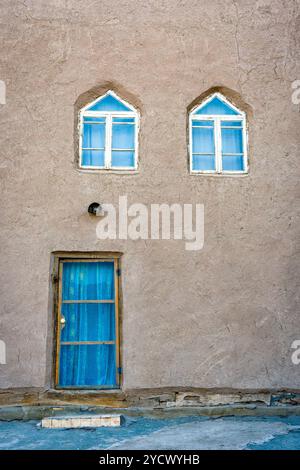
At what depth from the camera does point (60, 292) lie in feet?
20.8

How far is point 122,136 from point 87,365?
10.8 feet

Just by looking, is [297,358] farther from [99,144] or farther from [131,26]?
[131,26]

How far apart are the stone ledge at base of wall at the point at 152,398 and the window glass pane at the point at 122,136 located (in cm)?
344

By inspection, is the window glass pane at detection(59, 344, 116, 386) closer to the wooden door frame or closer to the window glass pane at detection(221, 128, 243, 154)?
the wooden door frame

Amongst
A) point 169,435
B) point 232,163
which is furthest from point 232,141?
point 169,435

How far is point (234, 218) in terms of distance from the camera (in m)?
6.53

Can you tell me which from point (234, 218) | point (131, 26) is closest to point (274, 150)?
point (234, 218)

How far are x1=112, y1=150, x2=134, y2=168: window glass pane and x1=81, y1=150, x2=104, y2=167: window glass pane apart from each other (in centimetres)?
18

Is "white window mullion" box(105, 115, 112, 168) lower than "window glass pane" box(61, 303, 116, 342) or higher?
higher

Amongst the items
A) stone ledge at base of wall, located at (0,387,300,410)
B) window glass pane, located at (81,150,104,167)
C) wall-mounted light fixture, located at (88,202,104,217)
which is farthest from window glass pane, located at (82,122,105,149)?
stone ledge at base of wall, located at (0,387,300,410)

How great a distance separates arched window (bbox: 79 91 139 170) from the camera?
6695 millimetres

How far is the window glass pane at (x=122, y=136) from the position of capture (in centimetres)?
677

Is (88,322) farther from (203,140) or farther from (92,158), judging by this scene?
(203,140)

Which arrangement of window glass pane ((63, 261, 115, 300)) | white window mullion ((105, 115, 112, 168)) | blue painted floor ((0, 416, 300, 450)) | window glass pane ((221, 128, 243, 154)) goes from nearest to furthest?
blue painted floor ((0, 416, 300, 450))
window glass pane ((63, 261, 115, 300))
white window mullion ((105, 115, 112, 168))
window glass pane ((221, 128, 243, 154))
